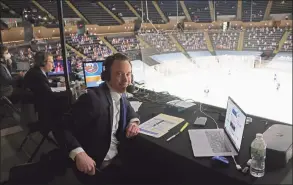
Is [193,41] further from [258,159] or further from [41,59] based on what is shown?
[258,159]

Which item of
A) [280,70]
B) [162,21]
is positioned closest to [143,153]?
[280,70]

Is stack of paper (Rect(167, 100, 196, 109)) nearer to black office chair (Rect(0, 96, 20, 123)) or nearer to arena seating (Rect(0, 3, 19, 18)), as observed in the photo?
black office chair (Rect(0, 96, 20, 123))

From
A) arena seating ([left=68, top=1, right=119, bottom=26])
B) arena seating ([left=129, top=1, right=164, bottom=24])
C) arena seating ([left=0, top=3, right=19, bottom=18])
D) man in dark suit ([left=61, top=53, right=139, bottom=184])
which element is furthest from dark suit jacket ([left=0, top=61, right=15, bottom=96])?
arena seating ([left=129, top=1, right=164, bottom=24])

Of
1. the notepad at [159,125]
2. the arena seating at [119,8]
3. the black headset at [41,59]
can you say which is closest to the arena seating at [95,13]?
the arena seating at [119,8]

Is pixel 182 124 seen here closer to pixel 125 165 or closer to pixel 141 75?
pixel 125 165

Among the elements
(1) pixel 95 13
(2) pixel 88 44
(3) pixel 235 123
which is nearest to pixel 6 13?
(2) pixel 88 44

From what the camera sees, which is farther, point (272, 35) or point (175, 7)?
point (175, 7)

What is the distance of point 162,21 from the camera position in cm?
1434

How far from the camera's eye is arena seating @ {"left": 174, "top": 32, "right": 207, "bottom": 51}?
Answer: 21.4ft

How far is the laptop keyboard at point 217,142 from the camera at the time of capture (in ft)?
3.68

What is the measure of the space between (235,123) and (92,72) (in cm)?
172

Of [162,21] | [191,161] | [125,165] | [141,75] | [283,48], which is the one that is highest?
[162,21]

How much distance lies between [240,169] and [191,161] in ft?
0.68

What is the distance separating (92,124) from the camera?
123 centimetres
